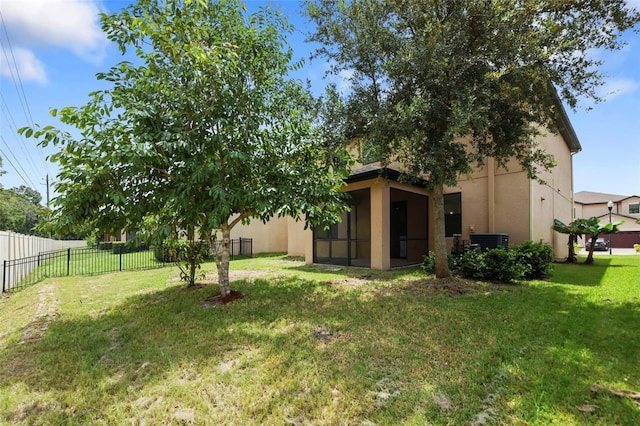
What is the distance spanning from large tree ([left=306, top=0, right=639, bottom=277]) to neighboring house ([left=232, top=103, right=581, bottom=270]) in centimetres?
166

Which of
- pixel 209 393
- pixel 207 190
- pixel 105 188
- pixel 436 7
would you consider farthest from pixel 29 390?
pixel 436 7

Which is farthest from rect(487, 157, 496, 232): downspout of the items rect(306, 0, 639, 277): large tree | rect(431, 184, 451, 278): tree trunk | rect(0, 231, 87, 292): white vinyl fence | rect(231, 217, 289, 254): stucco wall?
rect(0, 231, 87, 292): white vinyl fence

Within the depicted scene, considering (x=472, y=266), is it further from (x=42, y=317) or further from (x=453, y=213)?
(x=42, y=317)

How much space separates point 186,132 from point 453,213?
1033cm

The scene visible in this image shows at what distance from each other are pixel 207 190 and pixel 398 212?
33.7 ft

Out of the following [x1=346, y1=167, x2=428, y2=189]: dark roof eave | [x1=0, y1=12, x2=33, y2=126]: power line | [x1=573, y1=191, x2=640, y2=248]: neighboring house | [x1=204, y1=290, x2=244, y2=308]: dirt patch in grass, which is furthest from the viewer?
[x1=573, y1=191, x2=640, y2=248]: neighboring house

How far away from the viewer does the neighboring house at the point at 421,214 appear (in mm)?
9992

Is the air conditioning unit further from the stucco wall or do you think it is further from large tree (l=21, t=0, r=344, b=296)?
the stucco wall

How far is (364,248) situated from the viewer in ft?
42.9

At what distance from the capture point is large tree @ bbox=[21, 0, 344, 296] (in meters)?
4.77

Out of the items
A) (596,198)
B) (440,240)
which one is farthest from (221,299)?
(596,198)

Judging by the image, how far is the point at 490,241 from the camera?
10.0 meters

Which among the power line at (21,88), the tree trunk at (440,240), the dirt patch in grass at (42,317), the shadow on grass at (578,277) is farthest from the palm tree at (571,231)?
the power line at (21,88)

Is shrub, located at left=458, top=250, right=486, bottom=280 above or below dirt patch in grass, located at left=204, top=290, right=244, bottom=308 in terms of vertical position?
above
